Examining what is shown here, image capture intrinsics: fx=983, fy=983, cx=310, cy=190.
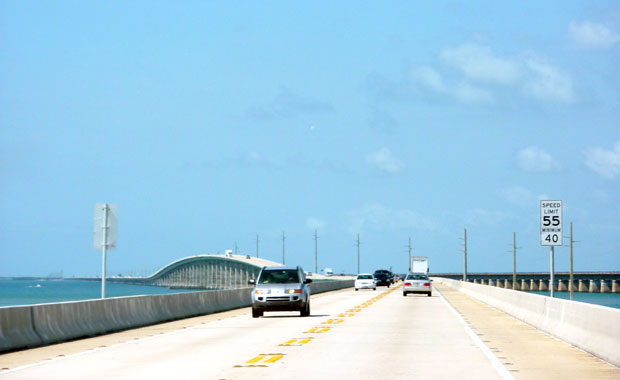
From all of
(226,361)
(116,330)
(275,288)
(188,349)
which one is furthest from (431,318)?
(226,361)

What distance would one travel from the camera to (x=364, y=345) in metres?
19.8

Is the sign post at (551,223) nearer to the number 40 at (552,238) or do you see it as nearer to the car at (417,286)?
the number 40 at (552,238)

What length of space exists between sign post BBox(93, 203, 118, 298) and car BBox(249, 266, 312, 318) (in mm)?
6597

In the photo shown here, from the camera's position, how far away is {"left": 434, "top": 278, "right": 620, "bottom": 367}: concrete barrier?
54.7 feet

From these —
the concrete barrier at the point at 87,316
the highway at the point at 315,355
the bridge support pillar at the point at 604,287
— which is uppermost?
the concrete barrier at the point at 87,316

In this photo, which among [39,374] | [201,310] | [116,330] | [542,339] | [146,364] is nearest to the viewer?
[39,374]

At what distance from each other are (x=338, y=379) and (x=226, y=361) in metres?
3.33

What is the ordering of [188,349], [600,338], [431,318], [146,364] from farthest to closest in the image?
[431,318] → [188,349] → [600,338] → [146,364]

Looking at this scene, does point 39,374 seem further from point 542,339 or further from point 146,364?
point 542,339

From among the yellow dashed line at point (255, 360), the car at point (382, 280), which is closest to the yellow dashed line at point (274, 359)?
the yellow dashed line at point (255, 360)

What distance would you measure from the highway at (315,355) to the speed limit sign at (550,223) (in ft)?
8.42

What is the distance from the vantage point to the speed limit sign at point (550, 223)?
91.2ft

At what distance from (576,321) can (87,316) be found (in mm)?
11264

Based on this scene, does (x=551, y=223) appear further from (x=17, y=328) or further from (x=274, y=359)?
(x=17, y=328)
